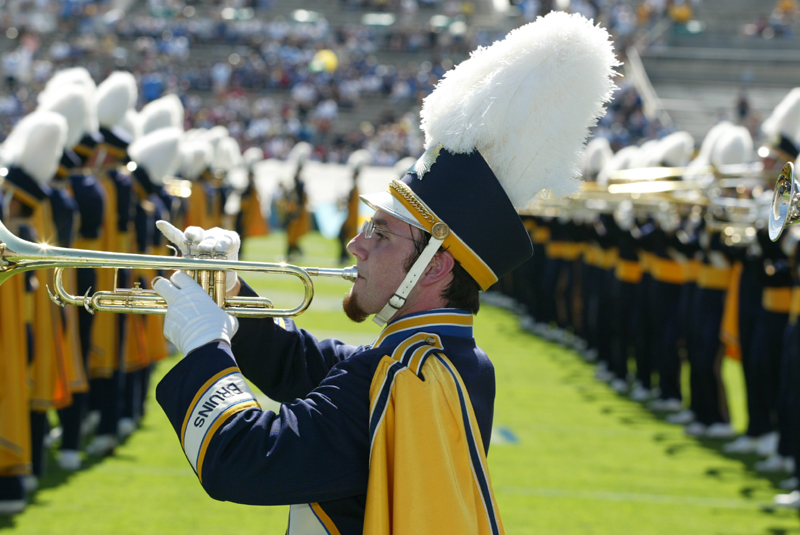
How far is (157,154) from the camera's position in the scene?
662 centimetres

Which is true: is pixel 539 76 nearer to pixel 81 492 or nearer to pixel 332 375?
pixel 332 375

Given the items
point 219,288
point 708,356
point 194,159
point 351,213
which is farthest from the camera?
point 351,213

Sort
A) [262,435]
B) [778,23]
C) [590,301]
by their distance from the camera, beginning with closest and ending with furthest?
[262,435] < [590,301] < [778,23]

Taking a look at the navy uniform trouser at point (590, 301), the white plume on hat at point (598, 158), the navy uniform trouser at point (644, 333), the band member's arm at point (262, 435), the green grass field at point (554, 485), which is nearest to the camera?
the band member's arm at point (262, 435)

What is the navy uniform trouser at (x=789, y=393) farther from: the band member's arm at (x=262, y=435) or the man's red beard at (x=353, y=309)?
the band member's arm at (x=262, y=435)

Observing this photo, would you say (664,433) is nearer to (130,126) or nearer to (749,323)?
(749,323)

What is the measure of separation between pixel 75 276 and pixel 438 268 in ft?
12.4

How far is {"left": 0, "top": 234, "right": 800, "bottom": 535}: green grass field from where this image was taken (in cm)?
491

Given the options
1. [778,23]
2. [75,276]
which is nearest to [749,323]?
[75,276]

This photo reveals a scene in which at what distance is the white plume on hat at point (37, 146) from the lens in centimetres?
474

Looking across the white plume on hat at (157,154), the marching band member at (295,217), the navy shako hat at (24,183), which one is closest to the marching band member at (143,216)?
the white plume on hat at (157,154)

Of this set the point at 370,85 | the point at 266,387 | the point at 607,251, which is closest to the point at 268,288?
the point at 607,251

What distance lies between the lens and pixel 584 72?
216 cm

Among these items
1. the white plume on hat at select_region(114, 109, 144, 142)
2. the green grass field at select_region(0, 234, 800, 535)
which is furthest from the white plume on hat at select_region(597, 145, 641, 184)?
the white plume on hat at select_region(114, 109, 144, 142)
